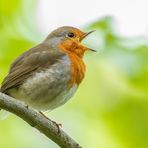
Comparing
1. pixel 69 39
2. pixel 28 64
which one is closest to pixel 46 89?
pixel 28 64

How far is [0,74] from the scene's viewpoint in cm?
455

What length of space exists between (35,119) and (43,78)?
4.07 feet

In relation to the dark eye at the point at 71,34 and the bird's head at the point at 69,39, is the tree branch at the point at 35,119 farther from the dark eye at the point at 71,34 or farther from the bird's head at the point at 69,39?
the dark eye at the point at 71,34

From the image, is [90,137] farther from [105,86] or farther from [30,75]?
[30,75]

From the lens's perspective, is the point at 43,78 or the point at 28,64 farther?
the point at 28,64

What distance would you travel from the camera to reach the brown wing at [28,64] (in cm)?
466

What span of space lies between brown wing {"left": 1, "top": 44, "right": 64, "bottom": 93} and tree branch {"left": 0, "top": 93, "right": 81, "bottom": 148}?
1002mm

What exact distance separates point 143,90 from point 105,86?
801mm

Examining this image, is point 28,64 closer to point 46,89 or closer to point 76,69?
point 46,89

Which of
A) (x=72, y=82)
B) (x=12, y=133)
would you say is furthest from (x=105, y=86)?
(x=12, y=133)

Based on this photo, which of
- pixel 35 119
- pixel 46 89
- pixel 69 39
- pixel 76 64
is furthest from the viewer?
pixel 69 39

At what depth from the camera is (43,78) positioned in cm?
482

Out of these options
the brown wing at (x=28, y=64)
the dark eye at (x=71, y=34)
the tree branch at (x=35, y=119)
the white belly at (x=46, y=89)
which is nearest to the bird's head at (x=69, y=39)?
the dark eye at (x=71, y=34)

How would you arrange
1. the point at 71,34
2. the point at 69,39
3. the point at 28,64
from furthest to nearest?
the point at 71,34 → the point at 69,39 → the point at 28,64
